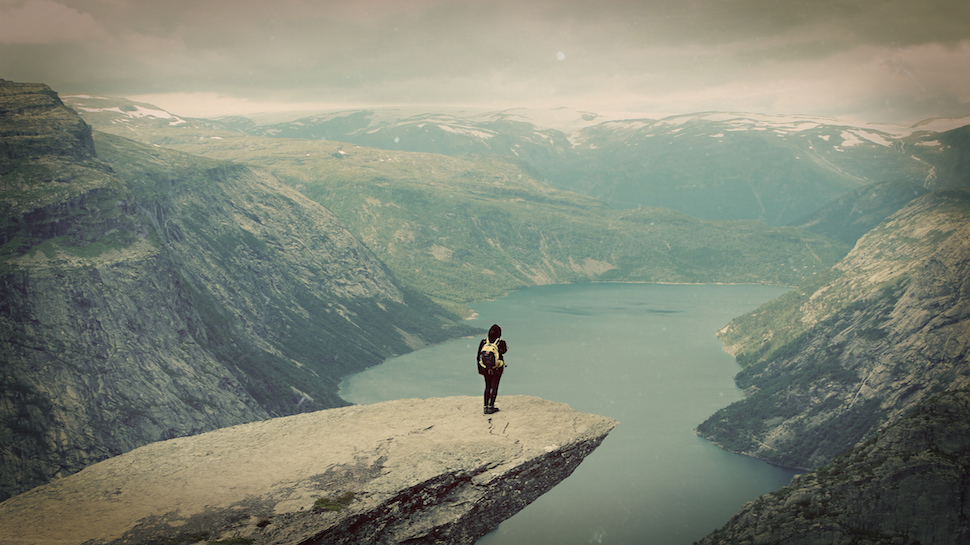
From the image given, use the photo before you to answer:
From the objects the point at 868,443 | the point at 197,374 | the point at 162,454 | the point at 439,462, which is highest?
the point at 439,462

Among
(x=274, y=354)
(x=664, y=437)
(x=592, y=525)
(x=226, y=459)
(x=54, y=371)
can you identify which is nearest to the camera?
(x=226, y=459)

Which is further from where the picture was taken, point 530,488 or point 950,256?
point 950,256

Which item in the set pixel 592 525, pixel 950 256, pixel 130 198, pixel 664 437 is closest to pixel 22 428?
pixel 130 198

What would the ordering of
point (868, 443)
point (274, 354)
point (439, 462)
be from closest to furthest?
point (439, 462) → point (868, 443) → point (274, 354)

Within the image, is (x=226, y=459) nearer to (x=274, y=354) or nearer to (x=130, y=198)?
(x=130, y=198)

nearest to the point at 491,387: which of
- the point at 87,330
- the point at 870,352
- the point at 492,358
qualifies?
the point at 492,358

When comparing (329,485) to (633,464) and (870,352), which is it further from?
(870,352)

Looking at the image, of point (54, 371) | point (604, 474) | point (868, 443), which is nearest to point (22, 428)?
point (54, 371)

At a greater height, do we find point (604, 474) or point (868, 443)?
point (868, 443)

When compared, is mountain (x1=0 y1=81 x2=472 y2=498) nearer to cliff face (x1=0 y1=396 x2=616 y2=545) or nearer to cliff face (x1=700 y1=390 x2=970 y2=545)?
cliff face (x1=0 y1=396 x2=616 y2=545)
